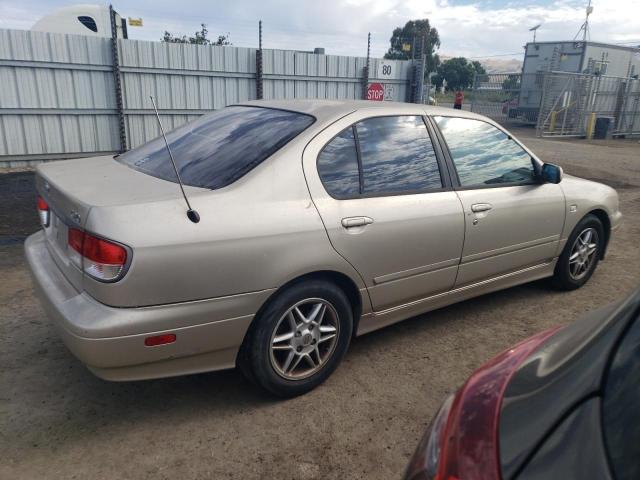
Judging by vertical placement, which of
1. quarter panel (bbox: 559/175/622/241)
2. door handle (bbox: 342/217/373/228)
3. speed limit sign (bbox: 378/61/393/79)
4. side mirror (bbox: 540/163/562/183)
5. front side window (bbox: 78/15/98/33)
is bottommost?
quarter panel (bbox: 559/175/622/241)

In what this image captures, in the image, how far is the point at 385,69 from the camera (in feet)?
41.9

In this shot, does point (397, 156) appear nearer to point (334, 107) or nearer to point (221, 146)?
point (334, 107)

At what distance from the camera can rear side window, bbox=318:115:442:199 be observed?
2.95 m

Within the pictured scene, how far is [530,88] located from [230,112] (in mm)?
23099

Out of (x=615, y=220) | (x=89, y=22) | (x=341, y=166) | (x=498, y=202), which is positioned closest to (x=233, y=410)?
(x=341, y=166)

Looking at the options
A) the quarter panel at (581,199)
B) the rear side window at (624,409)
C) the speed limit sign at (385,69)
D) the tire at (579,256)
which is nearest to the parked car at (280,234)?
the quarter panel at (581,199)

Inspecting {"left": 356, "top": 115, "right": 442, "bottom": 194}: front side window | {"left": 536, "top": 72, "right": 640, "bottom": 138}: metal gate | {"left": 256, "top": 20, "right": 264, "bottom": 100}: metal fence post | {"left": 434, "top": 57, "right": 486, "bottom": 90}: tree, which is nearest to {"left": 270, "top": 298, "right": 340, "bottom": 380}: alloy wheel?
{"left": 356, "top": 115, "right": 442, "bottom": 194}: front side window

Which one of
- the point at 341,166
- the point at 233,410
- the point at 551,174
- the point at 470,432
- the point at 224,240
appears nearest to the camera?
the point at 470,432

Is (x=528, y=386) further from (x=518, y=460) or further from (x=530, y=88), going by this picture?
(x=530, y=88)

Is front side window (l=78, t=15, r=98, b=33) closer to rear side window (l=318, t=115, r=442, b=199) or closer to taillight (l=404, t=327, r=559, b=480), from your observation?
rear side window (l=318, t=115, r=442, b=199)

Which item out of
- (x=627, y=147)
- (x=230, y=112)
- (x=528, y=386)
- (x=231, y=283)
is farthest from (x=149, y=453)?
(x=627, y=147)

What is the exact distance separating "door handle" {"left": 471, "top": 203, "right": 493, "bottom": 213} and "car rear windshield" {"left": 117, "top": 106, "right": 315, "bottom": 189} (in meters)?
1.28

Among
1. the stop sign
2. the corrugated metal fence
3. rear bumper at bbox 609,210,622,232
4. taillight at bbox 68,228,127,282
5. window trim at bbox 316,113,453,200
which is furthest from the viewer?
the stop sign

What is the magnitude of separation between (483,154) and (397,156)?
2.83 ft
